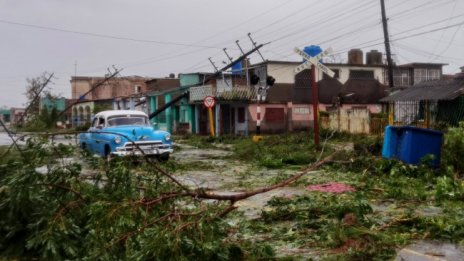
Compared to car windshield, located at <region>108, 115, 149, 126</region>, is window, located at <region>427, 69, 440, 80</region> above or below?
above

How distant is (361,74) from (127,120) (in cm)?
2609

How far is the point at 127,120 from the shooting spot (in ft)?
60.5

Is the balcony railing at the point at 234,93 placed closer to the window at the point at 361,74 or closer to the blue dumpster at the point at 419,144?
the window at the point at 361,74

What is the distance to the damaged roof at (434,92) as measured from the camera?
24.6 meters

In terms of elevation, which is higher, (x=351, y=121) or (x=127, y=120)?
(x=127, y=120)

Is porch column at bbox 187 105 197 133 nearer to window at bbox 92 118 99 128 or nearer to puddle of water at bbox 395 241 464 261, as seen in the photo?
window at bbox 92 118 99 128

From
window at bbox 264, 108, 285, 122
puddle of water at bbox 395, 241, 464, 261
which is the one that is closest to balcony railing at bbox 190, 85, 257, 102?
window at bbox 264, 108, 285, 122

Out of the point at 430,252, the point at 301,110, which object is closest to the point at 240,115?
the point at 301,110

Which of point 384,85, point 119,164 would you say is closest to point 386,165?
point 119,164

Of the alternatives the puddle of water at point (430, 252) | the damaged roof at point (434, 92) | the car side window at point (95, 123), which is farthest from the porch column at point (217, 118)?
the puddle of water at point (430, 252)

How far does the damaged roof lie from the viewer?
80.7ft

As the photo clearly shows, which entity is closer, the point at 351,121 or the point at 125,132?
the point at 125,132

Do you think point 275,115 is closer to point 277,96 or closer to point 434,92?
point 277,96

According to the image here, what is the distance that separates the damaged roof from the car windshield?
14828 mm
